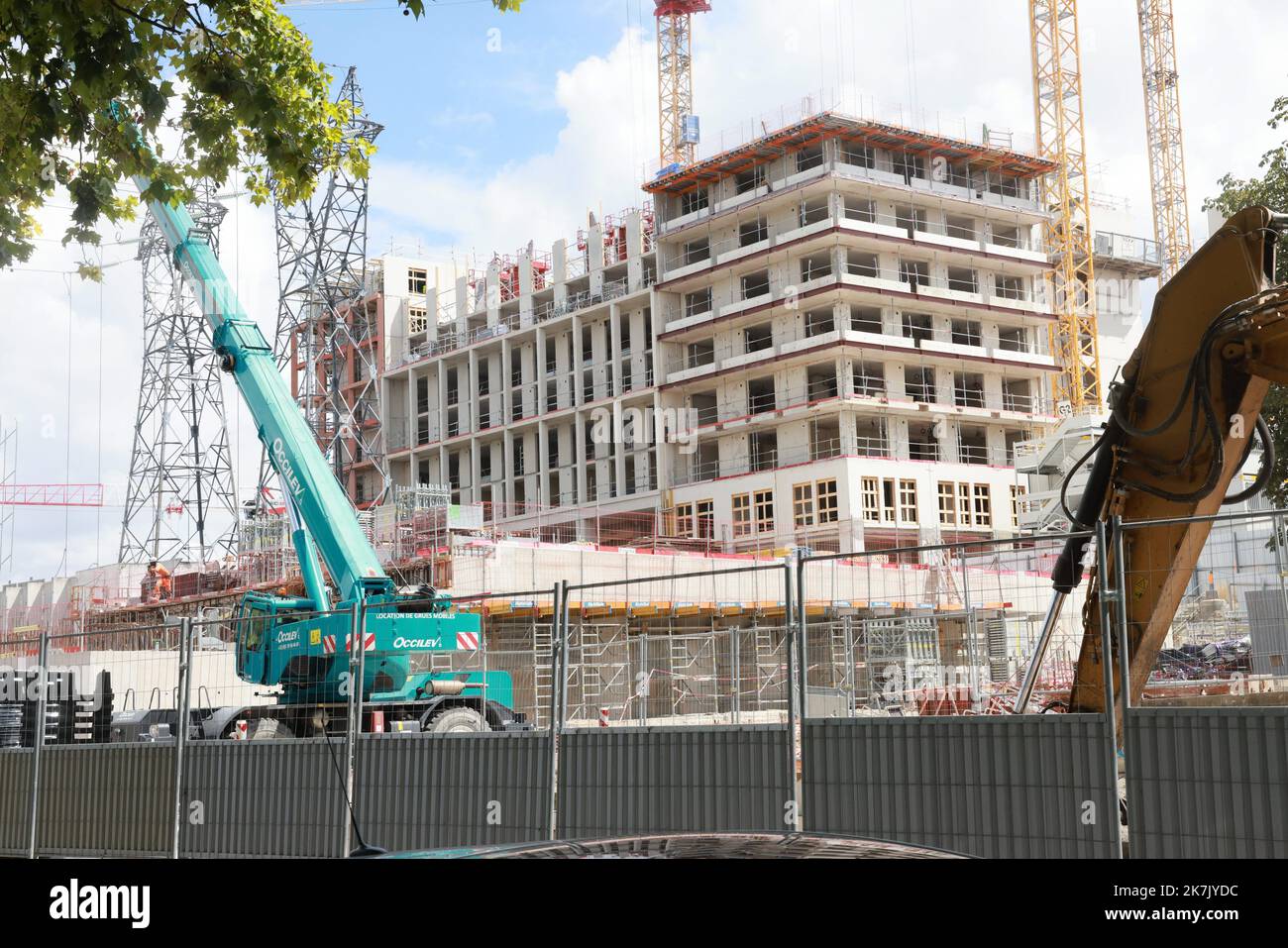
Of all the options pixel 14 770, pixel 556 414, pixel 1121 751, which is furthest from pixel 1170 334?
pixel 556 414

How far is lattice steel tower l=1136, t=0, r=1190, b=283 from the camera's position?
108 metres

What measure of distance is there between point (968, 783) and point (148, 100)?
948 centimetres

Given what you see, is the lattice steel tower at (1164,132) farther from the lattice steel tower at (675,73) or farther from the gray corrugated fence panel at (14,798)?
the gray corrugated fence panel at (14,798)

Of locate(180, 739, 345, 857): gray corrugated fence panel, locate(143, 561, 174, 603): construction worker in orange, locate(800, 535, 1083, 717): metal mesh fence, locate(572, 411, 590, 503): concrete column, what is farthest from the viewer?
locate(572, 411, 590, 503): concrete column

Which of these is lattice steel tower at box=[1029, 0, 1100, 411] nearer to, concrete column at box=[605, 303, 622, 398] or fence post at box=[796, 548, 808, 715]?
concrete column at box=[605, 303, 622, 398]

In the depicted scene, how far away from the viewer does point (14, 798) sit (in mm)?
16188

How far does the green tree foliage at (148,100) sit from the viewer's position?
468 inches

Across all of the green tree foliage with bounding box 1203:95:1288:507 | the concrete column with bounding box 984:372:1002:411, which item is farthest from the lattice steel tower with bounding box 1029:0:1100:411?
the green tree foliage with bounding box 1203:95:1288:507

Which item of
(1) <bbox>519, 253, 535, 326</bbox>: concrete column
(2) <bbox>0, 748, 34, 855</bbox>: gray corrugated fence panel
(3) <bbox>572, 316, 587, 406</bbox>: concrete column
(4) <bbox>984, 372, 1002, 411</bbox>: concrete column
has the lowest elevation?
(2) <bbox>0, 748, 34, 855</bbox>: gray corrugated fence panel

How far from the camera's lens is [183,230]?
24.0 meters

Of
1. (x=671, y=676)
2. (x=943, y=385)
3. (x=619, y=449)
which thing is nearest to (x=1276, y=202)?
(x=671, y=676)

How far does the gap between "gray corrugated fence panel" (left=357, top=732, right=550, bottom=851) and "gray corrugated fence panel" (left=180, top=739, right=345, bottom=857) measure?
0.41 metres

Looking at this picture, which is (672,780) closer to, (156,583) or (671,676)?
(671,676)
